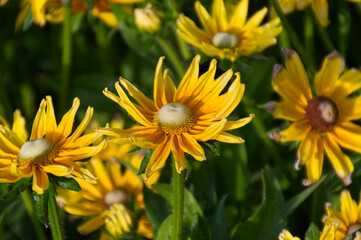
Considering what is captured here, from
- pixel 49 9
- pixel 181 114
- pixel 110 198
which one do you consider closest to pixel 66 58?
pixel 49 9

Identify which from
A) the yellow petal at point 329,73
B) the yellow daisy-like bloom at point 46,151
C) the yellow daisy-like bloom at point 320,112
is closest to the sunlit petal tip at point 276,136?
the yellow daisy-like bloom at point 320,112

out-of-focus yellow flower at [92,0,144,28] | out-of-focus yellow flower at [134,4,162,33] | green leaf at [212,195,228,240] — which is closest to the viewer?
green leaf at [212,195,228,240]

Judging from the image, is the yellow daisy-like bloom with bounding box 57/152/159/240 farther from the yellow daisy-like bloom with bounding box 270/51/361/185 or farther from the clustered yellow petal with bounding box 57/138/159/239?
the yellow daisy-like bloom with bounding box 270/51/361/185

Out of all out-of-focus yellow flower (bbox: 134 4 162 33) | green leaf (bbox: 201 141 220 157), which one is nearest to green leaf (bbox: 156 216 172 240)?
green leaf (bbox: 201 141 220 157)

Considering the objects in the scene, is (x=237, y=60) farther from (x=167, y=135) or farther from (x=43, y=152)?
(x=43, y=152)

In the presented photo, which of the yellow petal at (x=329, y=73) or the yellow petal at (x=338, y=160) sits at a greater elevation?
the yellow petal at (x=329, y=73)

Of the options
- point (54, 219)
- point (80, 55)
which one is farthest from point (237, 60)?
point (80, 55)

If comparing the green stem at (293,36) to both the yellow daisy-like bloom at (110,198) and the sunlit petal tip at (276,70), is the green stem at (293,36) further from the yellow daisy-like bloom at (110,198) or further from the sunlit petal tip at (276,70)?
the yellow daisy-like bloom at (110,198)
